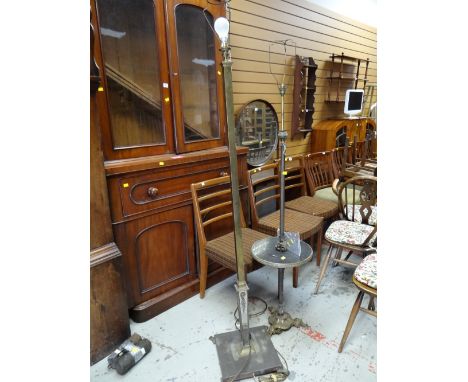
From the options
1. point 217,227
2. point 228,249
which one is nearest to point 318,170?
point 217,227

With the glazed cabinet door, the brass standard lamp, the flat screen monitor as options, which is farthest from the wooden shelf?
the brass standard lamp

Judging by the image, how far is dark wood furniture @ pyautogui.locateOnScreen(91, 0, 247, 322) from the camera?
63.7 inches

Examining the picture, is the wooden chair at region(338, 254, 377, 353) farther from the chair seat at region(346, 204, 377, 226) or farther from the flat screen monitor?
the flat screen monitor

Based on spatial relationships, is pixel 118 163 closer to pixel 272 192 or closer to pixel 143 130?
pixel 143 130

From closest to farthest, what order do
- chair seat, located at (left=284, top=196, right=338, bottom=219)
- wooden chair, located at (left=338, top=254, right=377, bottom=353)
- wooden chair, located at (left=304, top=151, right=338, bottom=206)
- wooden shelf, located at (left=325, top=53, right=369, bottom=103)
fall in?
1. wooden chair, located at (left=338, top=254, right=377, bottom=353)
2. chair seat, located at (left=284, top=196, right=338, bottom=219)
3. wooden chair, located at (left=304, top=151, right=338, bottom=206)
4. wooden shelf, located at (left=325, top=53, right=369, bottom=103)

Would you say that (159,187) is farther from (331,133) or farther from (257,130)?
(331,133)

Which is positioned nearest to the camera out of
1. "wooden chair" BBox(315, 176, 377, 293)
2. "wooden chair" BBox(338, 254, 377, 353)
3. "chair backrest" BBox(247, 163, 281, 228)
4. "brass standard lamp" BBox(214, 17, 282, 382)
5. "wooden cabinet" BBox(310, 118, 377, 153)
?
"brass standard lamp" BBox(214, 17, 282, 382)

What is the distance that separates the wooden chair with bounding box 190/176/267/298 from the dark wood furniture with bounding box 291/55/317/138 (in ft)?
5.41

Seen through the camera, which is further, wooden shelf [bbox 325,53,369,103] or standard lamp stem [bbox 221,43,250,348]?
wooden shelf [bbox 325,53,369,103]

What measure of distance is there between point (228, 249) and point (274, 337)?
1.88 ft

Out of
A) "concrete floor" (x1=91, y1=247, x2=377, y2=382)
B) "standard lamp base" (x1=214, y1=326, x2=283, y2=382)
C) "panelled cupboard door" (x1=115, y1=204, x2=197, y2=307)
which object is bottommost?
"concrete floor" (x1=91, y1=247, x2=377, y2=382)

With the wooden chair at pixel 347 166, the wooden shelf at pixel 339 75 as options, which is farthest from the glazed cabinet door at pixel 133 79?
the wooden shelf at pixel 339 75
